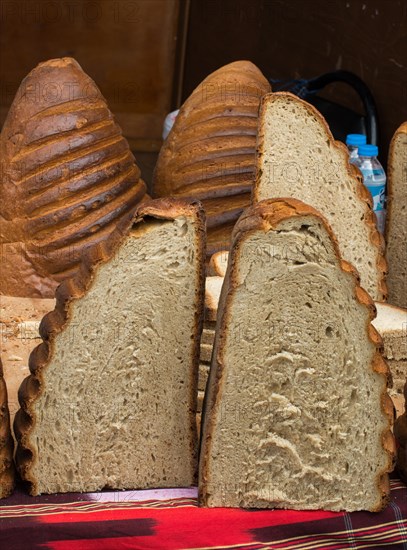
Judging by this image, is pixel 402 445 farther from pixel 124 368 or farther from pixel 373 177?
pixel 373 177

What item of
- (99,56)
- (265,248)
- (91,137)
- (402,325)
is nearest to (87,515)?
(265,248)

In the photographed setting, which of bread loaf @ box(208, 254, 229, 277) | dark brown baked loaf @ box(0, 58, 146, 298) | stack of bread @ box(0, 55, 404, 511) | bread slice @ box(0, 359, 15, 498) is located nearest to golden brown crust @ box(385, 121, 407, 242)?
bread loaf @ box(208, 254, 229, 277)

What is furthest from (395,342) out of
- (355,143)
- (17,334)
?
(17,334)

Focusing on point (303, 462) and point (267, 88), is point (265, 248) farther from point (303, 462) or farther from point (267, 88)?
point (267, 88)

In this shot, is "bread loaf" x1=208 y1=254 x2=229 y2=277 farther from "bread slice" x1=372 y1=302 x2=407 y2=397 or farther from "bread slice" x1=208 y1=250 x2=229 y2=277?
"bread slice" x1=372 y1=302 x2=407 y2=397

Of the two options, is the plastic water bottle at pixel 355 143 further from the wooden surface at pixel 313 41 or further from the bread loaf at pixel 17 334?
the bread loaf at pixel 17 334

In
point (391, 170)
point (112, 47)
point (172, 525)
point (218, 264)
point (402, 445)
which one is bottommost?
point (172, 525)
